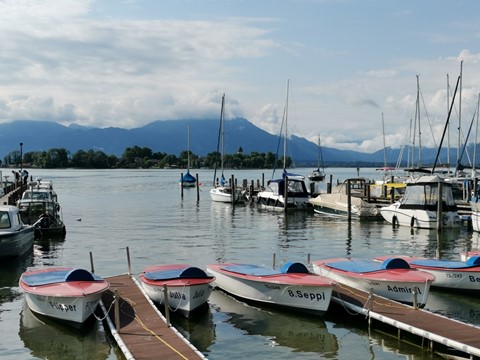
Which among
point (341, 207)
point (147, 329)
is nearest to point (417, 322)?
point (147, 329)

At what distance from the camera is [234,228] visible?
48438 mm

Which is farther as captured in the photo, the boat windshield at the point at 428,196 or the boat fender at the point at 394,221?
the boat fender at the point at 394,221

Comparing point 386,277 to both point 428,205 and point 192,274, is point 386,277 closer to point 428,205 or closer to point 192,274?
point 192,274

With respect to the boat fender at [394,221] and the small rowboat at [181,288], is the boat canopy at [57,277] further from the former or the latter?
the boat fender at [394,221]

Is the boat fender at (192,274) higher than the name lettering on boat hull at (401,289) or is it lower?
higher

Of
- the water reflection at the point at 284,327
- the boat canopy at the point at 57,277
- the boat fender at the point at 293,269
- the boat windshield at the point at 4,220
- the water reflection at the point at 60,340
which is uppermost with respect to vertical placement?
the boat windshield at the point at 4,220

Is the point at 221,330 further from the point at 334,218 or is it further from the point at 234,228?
the point at 334,218

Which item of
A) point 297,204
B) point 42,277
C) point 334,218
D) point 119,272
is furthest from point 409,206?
point 42,277

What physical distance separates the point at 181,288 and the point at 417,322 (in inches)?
289

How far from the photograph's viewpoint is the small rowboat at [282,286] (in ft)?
65.5

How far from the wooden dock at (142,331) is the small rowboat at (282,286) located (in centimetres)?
338

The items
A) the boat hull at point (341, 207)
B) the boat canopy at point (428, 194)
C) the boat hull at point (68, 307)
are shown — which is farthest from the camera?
the boat hull at point (341, 207)

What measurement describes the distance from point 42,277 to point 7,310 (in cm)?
203

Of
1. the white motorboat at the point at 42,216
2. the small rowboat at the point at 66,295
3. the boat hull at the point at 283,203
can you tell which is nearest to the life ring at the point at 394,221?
the boat hull at the point at 283,203
